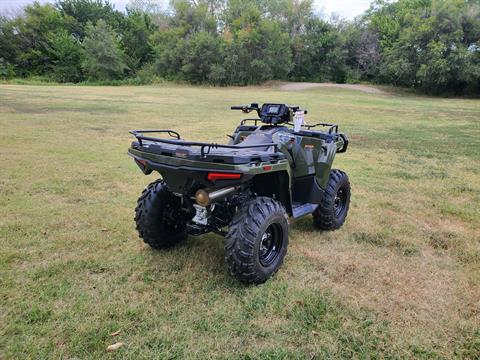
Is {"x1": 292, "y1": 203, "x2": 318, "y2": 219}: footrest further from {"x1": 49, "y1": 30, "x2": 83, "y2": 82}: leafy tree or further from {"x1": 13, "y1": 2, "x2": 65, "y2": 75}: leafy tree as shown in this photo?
{"x1": 13, "y1": 2, "x2": 65, "y2": 75}: leafy tree

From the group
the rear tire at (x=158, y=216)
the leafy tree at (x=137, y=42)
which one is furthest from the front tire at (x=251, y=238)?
the leafy tree at (x=137, y=42)

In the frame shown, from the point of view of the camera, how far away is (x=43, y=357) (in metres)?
2.16

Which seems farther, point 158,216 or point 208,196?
point 158,216

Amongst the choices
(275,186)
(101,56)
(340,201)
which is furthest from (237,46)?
(275,186)

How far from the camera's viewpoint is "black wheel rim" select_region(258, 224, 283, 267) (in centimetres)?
307

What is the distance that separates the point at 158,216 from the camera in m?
3.35

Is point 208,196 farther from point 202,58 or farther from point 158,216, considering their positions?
point 202,58

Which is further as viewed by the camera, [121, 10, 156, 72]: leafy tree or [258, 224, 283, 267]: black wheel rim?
[121, 10, 156, 72]: leafy tree

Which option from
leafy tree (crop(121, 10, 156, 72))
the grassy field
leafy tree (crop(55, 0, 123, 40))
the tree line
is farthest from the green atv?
leafy tree (crop(55, 0, 123, 40))

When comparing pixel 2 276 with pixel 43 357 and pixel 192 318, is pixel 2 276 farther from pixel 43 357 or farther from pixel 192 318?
pixel 192 318

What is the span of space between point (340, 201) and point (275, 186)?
142 cm

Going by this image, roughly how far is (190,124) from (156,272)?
380 inches

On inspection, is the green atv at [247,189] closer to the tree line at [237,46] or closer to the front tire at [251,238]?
the front tire at [251,238]

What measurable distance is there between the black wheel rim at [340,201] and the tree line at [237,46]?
109ft
